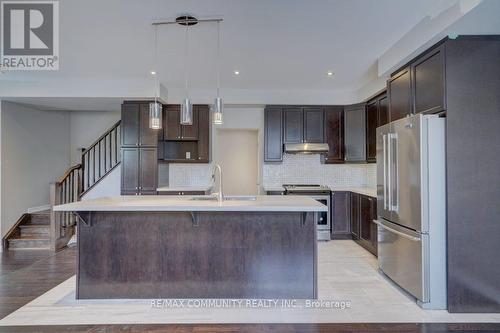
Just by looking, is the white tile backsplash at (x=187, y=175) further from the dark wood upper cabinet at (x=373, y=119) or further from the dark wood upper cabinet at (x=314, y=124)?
the dark wood upper cabinet at (x=373, y=119)

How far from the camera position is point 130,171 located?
17.4ft

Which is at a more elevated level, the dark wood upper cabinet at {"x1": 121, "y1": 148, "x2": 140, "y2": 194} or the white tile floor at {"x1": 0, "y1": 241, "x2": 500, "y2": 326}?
the dark wood upper cabinet at {"x1": 121, "y1": 148, "x2": 140, "y2": 194}

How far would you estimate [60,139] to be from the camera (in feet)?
22.0

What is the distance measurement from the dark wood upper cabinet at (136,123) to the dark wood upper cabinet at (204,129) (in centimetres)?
83

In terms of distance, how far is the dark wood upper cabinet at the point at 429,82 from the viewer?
279cm

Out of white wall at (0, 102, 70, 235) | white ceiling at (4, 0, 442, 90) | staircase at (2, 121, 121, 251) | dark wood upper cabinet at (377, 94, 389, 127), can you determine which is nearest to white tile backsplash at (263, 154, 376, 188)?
dark wood upper cabinet at (377, 94, 389, 127)

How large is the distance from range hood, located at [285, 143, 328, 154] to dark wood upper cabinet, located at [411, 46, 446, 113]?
95.8 inches

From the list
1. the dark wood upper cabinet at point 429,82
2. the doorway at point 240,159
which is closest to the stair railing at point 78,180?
the doorway at point 240,159

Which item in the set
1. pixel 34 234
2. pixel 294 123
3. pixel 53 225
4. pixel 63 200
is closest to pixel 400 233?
pixel 294 123

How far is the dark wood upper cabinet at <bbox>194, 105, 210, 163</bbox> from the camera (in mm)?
5605

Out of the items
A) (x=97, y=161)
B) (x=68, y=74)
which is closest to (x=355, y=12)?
(x=68, y=74)

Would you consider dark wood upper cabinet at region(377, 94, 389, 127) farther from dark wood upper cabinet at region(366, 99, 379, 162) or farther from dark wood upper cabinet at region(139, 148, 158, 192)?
dark wood upper cabinet at region(139, 148, 158, 192)

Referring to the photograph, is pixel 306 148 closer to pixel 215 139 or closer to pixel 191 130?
pixel 215 139

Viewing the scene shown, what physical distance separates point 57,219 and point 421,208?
5.39m
